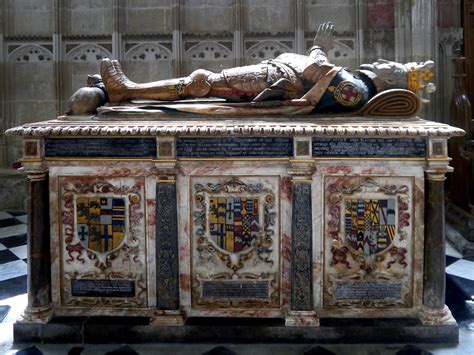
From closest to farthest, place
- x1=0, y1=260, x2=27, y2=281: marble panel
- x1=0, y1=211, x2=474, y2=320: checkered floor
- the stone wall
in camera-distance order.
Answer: x1=0, y1=211, x2=474, y2=320: checkered floor
x1=0, y1=260, x2=27, y2=281: marble panel
the stone wall

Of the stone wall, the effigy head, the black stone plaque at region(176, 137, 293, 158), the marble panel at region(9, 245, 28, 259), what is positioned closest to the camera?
the black stone plaque at region(176, 137, 293, 158)

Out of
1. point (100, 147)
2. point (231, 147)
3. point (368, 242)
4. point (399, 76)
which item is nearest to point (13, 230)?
point (100, 147)

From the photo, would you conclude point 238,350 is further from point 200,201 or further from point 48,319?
point 48,319

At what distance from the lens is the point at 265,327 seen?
3201mm

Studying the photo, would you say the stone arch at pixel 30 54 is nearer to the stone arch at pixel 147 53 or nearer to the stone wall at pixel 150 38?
the stone wall at pixel 150 38

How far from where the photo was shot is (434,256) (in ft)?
10.5

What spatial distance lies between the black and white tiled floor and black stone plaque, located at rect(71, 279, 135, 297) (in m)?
0.33

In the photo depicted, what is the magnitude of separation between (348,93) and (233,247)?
1.32 metres

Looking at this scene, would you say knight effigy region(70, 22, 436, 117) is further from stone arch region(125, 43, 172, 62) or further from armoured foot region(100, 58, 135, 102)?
stone arch region(125, 43, 172, 62)

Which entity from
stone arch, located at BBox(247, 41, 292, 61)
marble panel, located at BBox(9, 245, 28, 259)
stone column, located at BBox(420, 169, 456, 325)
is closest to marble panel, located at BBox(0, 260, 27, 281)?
marble panel, located at BBox(9, 245, 28, 259)

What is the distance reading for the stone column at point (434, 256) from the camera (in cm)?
317

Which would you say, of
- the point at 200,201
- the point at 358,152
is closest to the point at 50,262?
the point at 200,201

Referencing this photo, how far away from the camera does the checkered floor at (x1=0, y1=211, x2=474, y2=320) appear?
4102mm

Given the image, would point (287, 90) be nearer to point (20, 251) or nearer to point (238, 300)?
point (238, 300)
